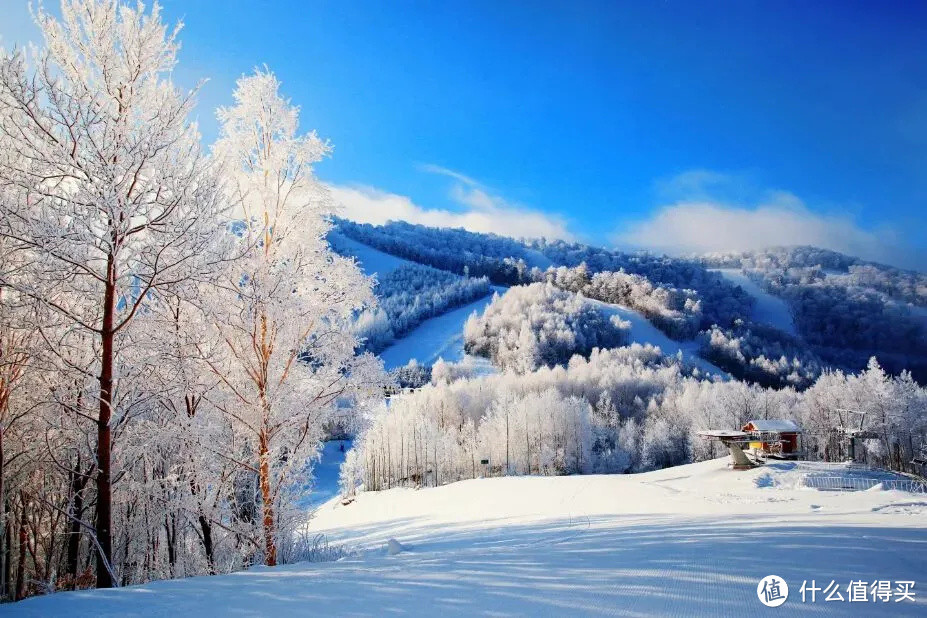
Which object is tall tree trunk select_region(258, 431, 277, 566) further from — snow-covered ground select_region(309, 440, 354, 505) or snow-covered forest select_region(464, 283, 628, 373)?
snow-covered forest select_region(464, 283, 628, 373)

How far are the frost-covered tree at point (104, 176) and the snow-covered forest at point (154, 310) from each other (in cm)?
3

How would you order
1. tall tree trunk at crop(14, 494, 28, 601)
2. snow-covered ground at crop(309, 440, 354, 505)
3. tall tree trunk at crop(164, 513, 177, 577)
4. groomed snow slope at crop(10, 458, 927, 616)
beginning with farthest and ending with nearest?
snow-covered ground at crop(309, 440, 354, 505), tall tree trunk at crop(164, 513, 177, 577), tall tree trunk at crop(14, 494, 28, 601), groomed snow slope at crop(10, 458, 927, 616)

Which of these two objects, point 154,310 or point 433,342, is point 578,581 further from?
point 433,342

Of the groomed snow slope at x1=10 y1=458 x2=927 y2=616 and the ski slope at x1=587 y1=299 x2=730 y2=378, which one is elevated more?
the ski slope at x1=587 y1=299 x2=730 y2=378

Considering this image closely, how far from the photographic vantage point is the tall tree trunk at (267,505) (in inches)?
336

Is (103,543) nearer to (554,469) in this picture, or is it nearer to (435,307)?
(554,469)

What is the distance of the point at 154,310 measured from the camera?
9.16m

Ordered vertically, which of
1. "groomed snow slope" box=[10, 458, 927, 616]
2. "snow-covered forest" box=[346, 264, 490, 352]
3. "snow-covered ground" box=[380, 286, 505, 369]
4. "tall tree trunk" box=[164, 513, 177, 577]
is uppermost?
"snow-covered forest" box=[346, 264, 490, 352]

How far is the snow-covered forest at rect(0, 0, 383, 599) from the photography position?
5.96m

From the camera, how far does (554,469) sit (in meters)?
58.7

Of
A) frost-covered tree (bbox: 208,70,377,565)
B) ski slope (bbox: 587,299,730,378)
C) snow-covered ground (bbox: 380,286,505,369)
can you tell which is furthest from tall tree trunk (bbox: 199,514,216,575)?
ski slope (bbox: 587,299,730,378)

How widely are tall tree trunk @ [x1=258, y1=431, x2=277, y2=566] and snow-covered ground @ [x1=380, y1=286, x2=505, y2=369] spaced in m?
95.5

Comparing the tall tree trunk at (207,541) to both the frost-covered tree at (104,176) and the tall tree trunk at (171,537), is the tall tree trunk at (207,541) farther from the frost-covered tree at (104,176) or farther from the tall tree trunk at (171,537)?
the frost-covered tree at (104,176)

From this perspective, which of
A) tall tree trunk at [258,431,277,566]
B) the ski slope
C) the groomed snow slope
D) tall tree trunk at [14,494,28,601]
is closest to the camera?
the groomed snow slope
